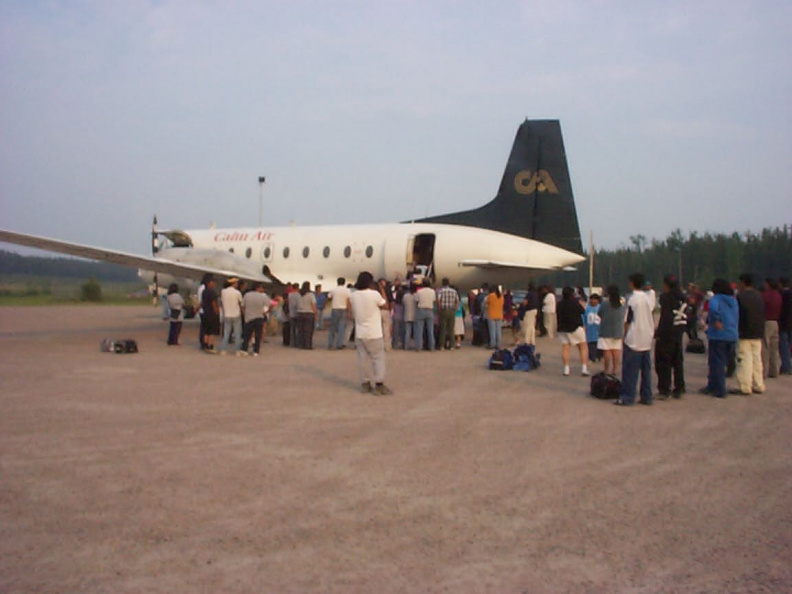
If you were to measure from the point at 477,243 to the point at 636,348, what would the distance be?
40.2 ft

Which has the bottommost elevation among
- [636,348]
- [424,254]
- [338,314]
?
[636,348]

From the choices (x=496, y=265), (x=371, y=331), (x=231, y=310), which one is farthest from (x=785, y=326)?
(x=231, y=310)

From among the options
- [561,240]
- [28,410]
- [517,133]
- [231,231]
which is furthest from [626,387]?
[231,231]

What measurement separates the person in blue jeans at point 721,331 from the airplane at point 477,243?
10510mm

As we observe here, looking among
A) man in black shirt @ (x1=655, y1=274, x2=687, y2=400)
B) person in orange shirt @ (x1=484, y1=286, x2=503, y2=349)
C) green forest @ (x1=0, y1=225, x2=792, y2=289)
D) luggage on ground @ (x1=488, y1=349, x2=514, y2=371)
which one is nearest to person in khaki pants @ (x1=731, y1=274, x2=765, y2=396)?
man in black shirt @ (x1=655, y1=274, x2=687, y2=400)

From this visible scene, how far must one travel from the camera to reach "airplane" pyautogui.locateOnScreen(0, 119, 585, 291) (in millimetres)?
21406

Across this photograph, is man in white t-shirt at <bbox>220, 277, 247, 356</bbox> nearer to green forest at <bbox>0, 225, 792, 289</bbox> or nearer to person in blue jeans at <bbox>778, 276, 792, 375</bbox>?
person in blue jeans at <bbox>778, 276, 792, 375</bbox>

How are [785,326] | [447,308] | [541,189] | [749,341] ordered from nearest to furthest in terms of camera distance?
[749,341]
[785,326]
[447,308]
[541,189]

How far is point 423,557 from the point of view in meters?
4.33

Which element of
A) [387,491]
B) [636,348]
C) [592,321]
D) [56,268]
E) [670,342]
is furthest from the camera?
[56,268]

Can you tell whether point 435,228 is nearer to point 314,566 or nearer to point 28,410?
point 28,410

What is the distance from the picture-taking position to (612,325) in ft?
37.7

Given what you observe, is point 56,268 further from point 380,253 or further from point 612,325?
point 612,325

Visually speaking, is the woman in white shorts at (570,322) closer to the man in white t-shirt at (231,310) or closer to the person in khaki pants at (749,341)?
the person in khaki pants at (749,341)
